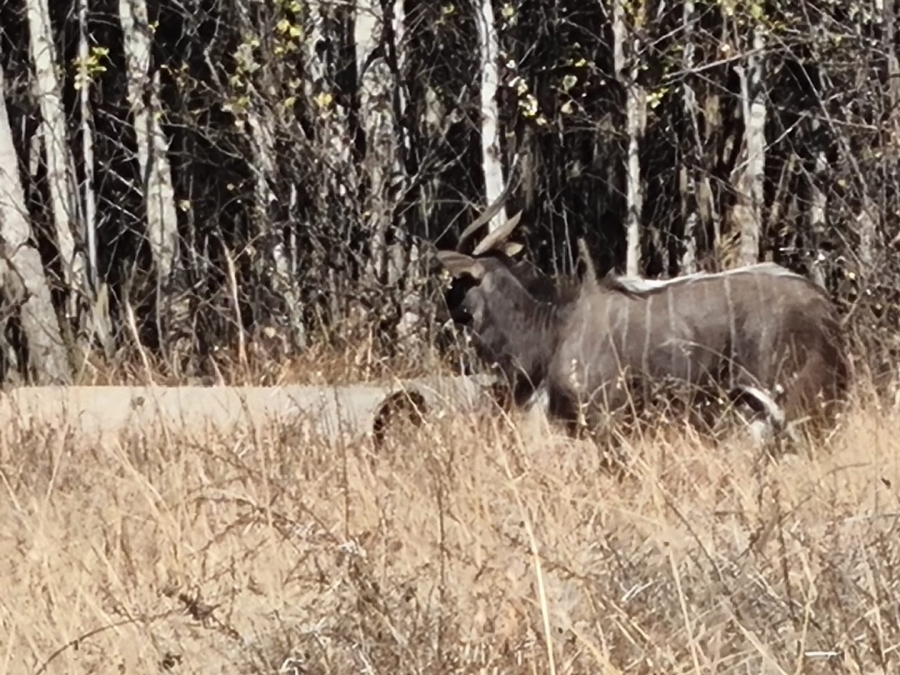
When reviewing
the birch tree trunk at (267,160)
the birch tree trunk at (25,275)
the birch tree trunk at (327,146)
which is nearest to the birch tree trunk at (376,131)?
the birch tree trunk at (327,146)

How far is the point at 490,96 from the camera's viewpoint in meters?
11.0

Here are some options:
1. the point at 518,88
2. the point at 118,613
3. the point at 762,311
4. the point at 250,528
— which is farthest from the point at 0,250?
the point at 118,613

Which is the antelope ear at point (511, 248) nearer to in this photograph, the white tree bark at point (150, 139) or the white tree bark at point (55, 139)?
the white tree bark at point (150, 139)

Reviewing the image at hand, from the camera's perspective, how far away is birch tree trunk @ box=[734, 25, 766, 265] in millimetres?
11719

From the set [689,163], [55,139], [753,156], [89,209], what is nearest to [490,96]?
[753,156]

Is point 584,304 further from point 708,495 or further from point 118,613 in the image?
point 118,613

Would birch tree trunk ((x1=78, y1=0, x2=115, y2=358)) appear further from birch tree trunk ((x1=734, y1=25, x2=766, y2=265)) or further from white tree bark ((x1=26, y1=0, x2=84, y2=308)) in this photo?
birch tree trunk ((x1=734, y1=25, x2=766, y2=265))

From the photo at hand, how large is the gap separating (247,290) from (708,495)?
8164 millimetres

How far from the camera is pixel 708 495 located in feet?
17.6

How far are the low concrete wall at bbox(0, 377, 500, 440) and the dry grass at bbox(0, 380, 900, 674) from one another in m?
0.29

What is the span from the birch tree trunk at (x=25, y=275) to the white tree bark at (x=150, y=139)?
49.7 inches

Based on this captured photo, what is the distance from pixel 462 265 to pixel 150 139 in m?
4.67

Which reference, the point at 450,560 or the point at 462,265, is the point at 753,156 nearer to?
the point at 462,265

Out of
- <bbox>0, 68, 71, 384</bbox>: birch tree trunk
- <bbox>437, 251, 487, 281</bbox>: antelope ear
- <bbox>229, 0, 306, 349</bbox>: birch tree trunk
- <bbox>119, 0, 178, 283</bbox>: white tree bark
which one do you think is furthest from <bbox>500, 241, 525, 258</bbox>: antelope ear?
<bbox>119, 0, 178, 283</bbox>: white tree bark
